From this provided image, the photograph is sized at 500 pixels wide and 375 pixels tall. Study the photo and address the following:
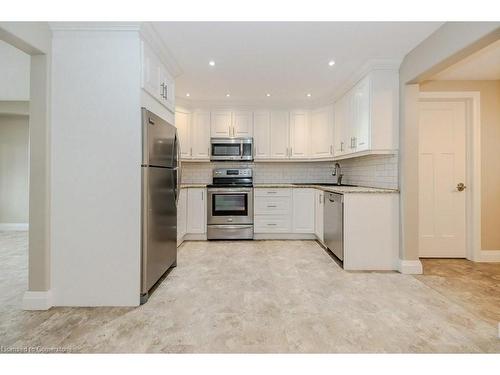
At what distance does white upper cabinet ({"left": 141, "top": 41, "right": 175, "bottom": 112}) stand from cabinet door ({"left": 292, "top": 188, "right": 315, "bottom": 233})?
8.23 feet

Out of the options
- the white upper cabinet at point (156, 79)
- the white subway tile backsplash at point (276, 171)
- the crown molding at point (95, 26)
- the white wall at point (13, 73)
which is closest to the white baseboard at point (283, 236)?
the white subway tile backsplash at point (276, 171)

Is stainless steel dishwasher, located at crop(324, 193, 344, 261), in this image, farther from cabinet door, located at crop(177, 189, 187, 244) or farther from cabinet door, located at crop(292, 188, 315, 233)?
cabinet door, located at crop(177, 189, 187, 244)

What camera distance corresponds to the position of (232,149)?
5004 mm

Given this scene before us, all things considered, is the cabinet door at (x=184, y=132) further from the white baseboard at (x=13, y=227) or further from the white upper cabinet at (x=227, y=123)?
the white baseboard at (x=13, y=227)

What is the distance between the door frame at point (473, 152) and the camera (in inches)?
142

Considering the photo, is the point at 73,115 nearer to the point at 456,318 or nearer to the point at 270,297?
the point at 270,297

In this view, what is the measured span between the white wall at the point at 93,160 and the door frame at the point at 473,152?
3495 millimetres

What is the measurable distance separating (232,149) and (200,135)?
61 cm

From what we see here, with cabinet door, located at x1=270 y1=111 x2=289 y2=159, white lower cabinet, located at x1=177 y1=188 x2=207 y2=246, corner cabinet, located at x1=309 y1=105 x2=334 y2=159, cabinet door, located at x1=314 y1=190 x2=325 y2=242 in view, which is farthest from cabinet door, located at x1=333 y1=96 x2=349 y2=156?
white lower cabinet, located at x1=177 y1=188 x2=207 y2=246

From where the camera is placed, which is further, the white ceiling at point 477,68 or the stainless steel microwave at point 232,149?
the stainless steel microwave at point 232,149

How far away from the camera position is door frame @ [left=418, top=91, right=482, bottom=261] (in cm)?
360

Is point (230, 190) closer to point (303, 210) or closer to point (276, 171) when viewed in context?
point (276, 171)

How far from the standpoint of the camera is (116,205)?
231 cm

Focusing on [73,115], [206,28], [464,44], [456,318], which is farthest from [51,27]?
[456,318]
